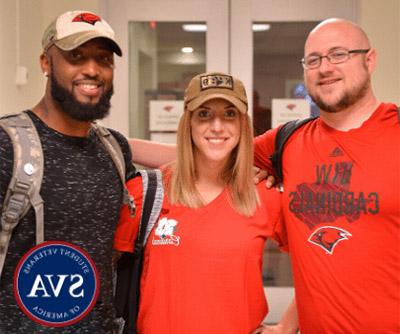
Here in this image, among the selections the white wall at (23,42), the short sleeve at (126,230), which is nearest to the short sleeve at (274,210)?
the short sleeve at (126,230)

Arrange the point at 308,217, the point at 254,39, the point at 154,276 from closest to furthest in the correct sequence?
1. the point at 154,276
2. the point at 308,217
3. the point at 254,39

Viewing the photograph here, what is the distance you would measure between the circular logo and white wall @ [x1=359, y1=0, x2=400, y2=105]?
3.01m

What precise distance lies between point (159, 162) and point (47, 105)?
0.69m

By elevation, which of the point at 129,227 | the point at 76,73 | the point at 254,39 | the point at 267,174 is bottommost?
the point at 129,227

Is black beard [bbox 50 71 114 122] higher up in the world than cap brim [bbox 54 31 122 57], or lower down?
lower down

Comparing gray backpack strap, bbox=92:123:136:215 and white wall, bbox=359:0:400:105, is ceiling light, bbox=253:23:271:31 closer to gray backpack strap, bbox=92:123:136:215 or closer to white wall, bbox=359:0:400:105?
white wall, bbox=359:0:400:105

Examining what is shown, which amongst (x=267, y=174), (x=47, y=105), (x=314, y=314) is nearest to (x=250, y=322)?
(x=314, y=314)

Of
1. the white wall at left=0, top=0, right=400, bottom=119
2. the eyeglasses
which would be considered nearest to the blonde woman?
the eyeglasses

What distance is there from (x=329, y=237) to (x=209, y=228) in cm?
46

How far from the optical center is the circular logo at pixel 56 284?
1852mm

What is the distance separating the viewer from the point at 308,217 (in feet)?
7.47

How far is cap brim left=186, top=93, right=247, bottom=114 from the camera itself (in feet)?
7.20

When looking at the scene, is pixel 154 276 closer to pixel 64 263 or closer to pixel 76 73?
pixel 64 263

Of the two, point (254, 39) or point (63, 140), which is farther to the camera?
point (254, 39)
